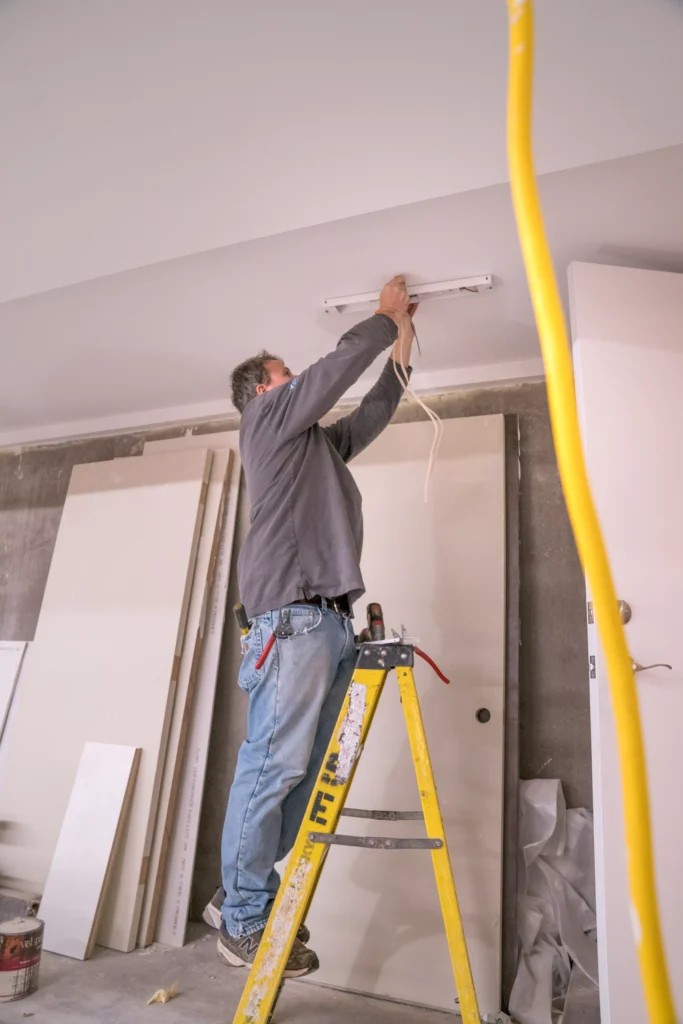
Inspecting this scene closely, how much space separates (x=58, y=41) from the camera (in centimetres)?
137

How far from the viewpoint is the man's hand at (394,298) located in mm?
2117

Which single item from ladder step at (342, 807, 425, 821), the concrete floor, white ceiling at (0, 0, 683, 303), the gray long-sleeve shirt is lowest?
the concrete floor

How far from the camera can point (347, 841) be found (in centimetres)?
142

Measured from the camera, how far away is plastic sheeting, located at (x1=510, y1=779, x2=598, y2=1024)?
6.29 ft

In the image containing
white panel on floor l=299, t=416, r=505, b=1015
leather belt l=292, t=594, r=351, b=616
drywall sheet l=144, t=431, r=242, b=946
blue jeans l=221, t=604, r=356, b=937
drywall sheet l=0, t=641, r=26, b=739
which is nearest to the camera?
blue jeans l=221, t=604, r=356, b=937

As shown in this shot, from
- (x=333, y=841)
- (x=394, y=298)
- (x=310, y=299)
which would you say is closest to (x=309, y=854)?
(x=333, y=841)

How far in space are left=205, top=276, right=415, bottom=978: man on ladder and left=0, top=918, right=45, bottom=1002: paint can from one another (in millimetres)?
675

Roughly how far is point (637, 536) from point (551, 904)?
4.01 feet

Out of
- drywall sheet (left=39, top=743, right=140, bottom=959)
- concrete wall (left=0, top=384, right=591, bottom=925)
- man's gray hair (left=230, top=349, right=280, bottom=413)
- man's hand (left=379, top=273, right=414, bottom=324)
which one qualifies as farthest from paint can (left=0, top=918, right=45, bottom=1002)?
man's hand (left=379, top=273, right=414, bottom=324)

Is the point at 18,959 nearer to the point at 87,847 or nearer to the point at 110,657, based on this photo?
the point at 87,847

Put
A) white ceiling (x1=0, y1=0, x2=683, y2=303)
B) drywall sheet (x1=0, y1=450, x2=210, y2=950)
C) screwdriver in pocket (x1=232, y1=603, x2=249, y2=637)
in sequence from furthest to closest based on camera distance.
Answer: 1. drywall sheet (x1=0, y1=450, x2=210, y2=950)
2. screwdriver in pocket (x1=232, y1=603, x2=249, y2=637)
3. white ceiling (x1=0, y1=0, x2=683, y2=303)

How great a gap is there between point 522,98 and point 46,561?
11.6 feet

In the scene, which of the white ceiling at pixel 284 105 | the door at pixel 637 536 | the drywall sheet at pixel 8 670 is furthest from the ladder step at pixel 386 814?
the drywall sheet at pixel 8 670

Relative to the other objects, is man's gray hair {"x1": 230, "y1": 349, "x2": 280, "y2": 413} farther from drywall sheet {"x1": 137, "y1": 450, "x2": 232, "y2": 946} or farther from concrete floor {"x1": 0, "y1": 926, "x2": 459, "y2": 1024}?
concrete floor {"x1": 0, "y1": 926, "x2": 459, "y2": 1024}
